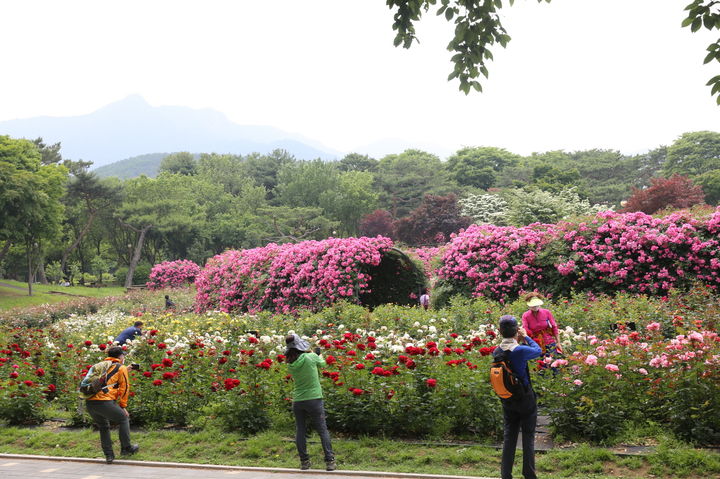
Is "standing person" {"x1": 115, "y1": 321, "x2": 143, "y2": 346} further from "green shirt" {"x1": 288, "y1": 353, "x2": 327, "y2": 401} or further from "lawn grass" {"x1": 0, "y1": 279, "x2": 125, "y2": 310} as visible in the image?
"lawn grass" {"x1": 0, "y1": 279, "x2": 125, "y2": 310}

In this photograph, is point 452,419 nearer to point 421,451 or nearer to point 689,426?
point 421,451

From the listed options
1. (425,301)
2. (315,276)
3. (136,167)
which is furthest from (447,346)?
(136,167)

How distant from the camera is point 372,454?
600cm

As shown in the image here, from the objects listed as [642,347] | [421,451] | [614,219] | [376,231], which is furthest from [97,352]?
[376,231]

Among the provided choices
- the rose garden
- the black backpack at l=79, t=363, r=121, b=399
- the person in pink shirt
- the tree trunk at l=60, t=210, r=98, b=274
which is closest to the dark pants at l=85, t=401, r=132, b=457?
the black backpack at l=79, t=363, r=121, b=399

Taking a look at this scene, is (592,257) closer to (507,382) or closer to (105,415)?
(507,382)

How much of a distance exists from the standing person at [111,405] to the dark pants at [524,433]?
428 centimetres

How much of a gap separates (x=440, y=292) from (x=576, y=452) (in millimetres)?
9073

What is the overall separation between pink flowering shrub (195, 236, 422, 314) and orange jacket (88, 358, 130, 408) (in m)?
8.11

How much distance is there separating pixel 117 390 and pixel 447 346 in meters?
3.86

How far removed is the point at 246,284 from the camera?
17.6m

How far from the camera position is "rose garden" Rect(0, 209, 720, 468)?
577cm

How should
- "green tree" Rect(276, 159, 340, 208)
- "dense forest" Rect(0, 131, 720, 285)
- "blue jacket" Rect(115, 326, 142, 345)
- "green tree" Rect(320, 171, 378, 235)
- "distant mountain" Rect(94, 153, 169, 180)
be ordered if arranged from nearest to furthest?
"blue jacket" Rect(115, 326, 142, 345) → "dense forest" Rect(0, 131, 720, 285) → "green tree" Rect(320, 171, 378, 235) → "green tree" Rect(276, 159, 340, 208) → "distant mountain" Rect(94, 153, 169, 180)

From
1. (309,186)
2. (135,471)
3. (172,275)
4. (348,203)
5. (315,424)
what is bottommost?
(135,471)
